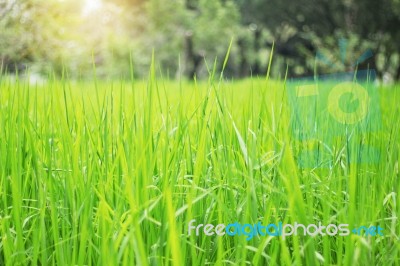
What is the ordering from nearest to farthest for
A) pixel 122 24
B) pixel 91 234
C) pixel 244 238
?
pixel 244 238 → pixel 91 234 → pixel 122 24

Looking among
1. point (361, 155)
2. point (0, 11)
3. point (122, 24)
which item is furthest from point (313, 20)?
point (361, 155)

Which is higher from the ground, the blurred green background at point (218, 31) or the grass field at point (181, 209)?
the blurred green background at point (218, 31)

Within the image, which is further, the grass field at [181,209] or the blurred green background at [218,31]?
the blurred green background at [218,31]

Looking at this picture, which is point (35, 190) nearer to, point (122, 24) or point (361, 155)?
point (361, 155)

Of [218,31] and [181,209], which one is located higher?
[218,31]

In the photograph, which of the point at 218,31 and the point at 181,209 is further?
the point at 218,31

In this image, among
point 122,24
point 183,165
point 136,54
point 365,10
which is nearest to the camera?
point 183,165

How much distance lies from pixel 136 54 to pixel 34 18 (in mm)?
10059

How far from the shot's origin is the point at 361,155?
1091mm

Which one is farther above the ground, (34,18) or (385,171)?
(34,18)

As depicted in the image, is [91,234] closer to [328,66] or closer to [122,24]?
[328,66]

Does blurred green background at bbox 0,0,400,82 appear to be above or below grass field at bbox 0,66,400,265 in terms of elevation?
above

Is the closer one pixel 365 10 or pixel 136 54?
pixel 365 10

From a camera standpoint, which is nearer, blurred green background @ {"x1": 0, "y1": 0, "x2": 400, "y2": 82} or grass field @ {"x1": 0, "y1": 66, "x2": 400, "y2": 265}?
grass field @ {"x1": 0, "y1": 66, "x2": 400, "y2": 265}
